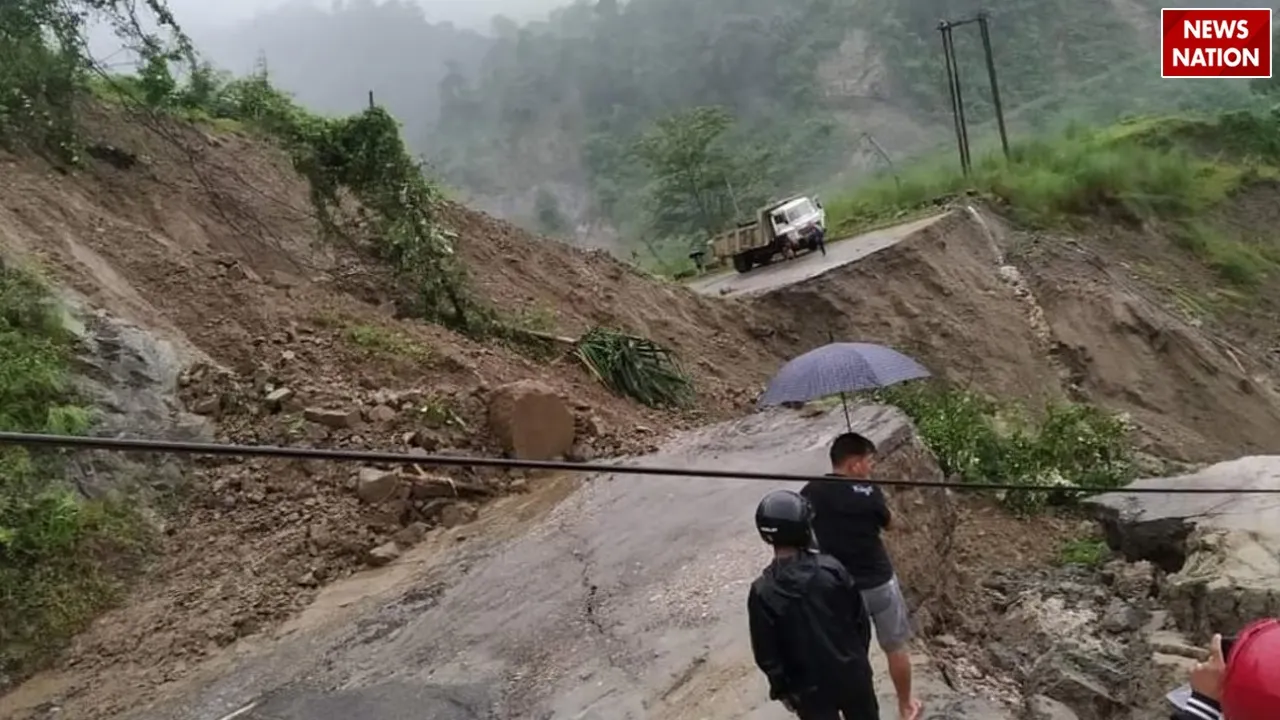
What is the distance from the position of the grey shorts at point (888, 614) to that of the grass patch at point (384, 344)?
22.6 feet

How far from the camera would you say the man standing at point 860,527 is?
15.6 ft

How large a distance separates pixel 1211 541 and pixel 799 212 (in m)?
14.7

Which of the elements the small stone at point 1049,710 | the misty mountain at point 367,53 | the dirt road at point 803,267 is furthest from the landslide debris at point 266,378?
the misty mountain at point 367,53

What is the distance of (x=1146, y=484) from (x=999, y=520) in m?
1.48

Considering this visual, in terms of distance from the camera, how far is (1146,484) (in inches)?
419

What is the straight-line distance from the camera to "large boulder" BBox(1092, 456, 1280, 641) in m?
7.25

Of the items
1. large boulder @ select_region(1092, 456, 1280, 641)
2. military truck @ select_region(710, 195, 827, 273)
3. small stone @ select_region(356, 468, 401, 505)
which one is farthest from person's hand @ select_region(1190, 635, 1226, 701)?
military truck @ select_region(710, 195, 827, 273)

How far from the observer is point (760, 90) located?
234 ft

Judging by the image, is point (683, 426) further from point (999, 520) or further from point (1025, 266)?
point (1025, 266)

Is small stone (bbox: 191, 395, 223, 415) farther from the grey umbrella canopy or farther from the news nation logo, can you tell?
the news nation logo

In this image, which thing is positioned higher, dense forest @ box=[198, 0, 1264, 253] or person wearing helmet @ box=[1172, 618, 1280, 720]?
dense forest @ box=[198, 0, 1264, 253]

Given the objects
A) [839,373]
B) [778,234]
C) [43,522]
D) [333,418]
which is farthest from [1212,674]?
[778,234]

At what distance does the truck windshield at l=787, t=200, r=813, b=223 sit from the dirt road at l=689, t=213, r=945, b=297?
792mm

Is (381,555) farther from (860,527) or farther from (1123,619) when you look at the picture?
(1123,619)
